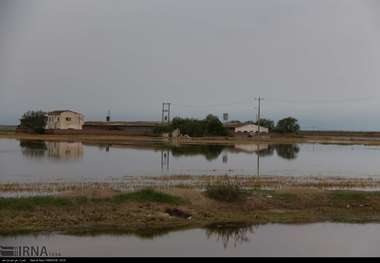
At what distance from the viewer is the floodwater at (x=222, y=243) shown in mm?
10859

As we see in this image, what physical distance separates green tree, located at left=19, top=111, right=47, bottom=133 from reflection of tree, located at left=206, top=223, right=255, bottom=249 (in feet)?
256

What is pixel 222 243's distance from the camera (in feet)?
39.0

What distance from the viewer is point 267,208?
16.0 metres

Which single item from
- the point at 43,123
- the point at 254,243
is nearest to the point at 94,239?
the point at 254,243

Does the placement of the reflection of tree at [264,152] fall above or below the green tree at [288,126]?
below

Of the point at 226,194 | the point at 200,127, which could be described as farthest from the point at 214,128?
the point at 226,194

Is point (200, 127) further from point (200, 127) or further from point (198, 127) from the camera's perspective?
point (198, 127)

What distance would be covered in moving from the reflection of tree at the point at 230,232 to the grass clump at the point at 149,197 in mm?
2195

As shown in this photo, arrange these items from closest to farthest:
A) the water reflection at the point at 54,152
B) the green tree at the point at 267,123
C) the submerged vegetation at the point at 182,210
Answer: the submerged vegetation at the point at 182,210 → the water reflection at the point at 54,152 → the green tree at the point at 267,123

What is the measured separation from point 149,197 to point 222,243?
4.19 metres

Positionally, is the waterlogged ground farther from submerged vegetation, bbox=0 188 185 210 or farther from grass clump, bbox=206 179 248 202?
grass clump, bbox=206 179 248 202

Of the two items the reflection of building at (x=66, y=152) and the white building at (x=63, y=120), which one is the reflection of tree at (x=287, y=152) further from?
the white building at (x=63, y=120)

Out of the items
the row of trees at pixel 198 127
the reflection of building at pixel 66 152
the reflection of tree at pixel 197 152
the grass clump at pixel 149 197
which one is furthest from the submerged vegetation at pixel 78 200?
the row of trees at pixel 198 127

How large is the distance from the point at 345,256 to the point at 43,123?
82.9 m
